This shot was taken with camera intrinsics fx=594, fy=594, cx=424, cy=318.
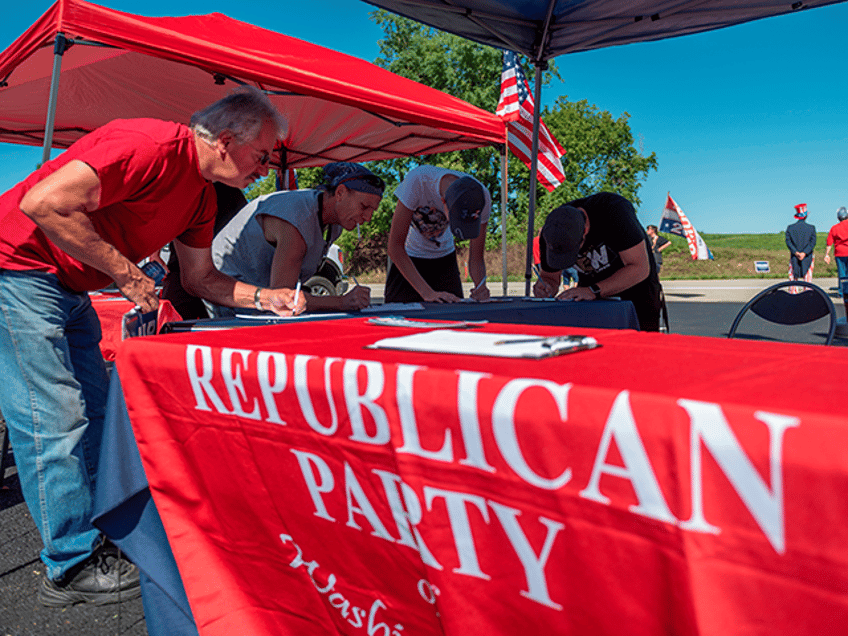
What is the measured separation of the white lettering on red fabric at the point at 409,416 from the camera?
0.80 m

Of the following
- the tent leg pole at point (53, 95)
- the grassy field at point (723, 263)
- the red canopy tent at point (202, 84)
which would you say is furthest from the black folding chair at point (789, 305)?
the grassy field at point (723, 263)

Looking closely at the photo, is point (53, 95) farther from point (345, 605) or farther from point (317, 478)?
point (345, 605)

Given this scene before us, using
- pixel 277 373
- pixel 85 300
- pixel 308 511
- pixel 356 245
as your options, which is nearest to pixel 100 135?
pixel 85 300

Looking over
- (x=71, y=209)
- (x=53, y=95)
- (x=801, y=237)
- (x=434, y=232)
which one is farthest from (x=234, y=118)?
(x=801, y=237)

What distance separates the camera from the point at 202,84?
4762 millimetres

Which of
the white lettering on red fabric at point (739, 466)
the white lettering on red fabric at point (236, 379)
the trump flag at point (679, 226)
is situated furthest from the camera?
the trump flag at point (679, 226)

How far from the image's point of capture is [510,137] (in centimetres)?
579

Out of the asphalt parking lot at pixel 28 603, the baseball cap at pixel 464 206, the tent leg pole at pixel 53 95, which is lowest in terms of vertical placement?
the asphalt parking lot at pixel 28 603

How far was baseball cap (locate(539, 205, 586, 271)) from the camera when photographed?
2.68 meters

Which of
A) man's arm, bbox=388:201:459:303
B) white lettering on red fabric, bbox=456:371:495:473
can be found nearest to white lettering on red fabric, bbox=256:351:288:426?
white lettering on red fabric, bbox=456:371:495:473

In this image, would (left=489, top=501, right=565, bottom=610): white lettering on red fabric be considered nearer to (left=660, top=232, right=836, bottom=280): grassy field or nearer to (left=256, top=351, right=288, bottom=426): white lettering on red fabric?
(left=256, top=351, right=288, bottom=426): white lettering on red fabric

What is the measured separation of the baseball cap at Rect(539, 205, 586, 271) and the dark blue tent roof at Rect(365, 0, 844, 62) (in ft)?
5.82

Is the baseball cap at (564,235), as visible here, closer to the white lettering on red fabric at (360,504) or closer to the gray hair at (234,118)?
the gray hair at (234,118)

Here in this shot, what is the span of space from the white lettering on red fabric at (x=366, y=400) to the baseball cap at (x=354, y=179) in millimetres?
1609
